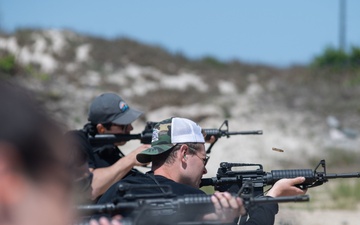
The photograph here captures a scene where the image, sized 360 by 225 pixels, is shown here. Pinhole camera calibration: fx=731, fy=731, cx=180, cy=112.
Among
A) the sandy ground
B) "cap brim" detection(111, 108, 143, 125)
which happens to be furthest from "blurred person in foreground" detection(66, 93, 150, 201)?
the sandy ground

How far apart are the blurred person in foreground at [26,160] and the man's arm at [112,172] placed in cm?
460

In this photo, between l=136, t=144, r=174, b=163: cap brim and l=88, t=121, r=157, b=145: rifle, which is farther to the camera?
l=88, t=121, r=157, b=145: rifle

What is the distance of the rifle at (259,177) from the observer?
494 centimetres

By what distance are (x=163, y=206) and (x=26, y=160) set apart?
2008 mm

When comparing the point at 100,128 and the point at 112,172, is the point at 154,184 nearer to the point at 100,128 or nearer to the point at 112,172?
the point at 112,172

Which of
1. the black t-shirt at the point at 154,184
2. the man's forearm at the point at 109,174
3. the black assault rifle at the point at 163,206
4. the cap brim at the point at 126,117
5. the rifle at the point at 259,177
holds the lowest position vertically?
the man's forearm at the point at 109,174

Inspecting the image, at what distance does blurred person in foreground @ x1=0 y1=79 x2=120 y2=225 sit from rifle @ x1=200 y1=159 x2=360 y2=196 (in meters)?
3.67

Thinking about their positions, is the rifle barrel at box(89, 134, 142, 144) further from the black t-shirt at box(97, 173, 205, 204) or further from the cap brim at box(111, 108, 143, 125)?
the black t-shirt at box(97, 173, 205, 204)

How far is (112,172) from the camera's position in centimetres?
596

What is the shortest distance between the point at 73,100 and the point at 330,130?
28.3ft

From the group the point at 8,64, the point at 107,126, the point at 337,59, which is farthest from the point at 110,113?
the point at 337,59

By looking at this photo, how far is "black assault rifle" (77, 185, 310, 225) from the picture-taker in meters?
3.13

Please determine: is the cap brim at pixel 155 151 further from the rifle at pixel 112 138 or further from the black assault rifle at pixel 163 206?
the rifle at pixel 112 138

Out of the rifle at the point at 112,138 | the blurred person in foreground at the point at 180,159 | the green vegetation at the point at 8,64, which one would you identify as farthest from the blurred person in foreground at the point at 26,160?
the green vegetation at the point at 8,64
